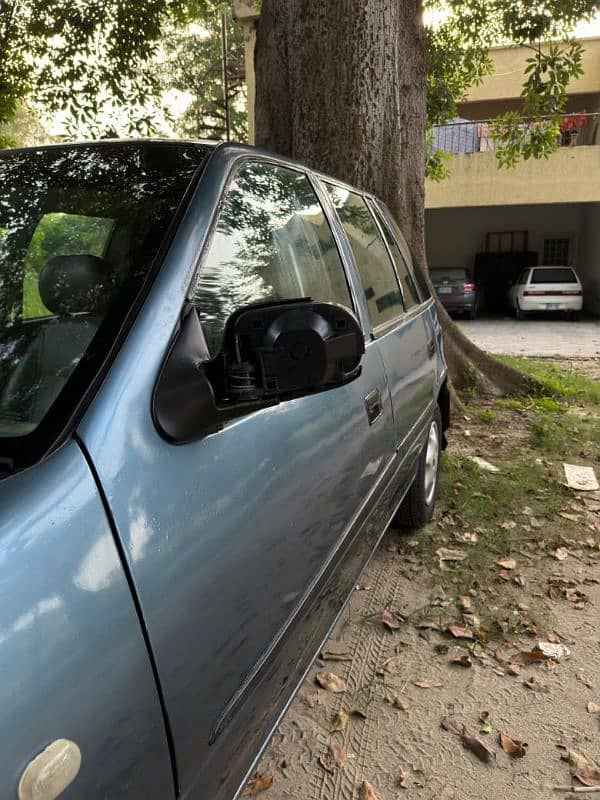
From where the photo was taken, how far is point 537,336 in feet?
49.8

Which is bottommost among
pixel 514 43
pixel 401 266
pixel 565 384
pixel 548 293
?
pixel 565 384

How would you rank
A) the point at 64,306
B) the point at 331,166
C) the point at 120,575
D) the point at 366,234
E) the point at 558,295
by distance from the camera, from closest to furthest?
1. the point at 120,575
2. the point at 64,306
3. the point at 366,234
4. the point at 331,166
5. the point at 558,295

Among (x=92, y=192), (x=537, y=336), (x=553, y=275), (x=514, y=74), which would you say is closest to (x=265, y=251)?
(x=92, y=192)

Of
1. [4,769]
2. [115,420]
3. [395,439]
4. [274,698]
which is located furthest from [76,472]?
[395,439]

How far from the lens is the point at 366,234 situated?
3201 millimetres

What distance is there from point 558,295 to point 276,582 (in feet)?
61.4

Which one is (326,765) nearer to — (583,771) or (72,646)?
(583,771)

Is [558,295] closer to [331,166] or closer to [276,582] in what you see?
[331,166]

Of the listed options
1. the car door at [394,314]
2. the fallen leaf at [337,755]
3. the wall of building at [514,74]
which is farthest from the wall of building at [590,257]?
the fallen leaf at [337,755]

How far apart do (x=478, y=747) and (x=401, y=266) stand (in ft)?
8.33

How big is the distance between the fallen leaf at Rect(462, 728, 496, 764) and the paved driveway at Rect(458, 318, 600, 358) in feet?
33.7

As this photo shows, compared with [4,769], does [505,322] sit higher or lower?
lower

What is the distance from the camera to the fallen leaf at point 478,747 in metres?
2.36

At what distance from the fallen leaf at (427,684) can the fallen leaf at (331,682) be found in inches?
12.3
